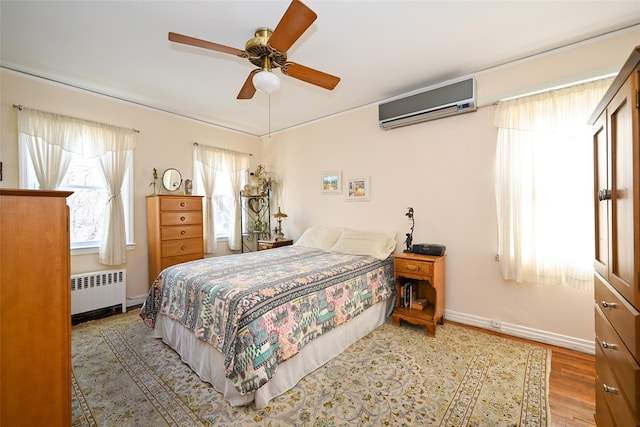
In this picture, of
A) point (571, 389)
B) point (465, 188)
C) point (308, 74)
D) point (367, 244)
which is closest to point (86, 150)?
point (308, 74)

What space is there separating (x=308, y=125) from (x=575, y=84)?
3.15 metres

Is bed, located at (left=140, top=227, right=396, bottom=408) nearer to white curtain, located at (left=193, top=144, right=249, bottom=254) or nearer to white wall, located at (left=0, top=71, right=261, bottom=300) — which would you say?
white wall, located at (left=0, top=71, right=261, bottom=300)

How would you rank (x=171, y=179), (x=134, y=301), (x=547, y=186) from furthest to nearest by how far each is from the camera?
1. (x=171, y=179)
2. (x=134, y=301)
3. (x=547, y=186)

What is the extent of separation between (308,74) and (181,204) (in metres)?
2.54

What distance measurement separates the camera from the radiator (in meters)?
2.94

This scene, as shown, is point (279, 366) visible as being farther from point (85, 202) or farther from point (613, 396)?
point (85, 202)

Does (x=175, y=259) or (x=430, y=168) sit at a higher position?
(x=430, y=168)

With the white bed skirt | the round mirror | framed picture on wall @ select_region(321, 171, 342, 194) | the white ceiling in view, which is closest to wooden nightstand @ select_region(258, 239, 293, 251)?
framed picture on wall @ select_region(321, 171, 342, 194)

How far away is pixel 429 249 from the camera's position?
2.84m

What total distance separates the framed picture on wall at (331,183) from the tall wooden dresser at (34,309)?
3.12 meters

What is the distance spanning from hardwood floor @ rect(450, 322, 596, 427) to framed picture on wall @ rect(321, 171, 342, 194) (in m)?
2.86

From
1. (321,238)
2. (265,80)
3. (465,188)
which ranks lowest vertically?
(321,238)

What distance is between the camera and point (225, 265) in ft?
8.33

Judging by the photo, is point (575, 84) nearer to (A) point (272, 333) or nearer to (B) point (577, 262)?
(B) point (577, 262)
